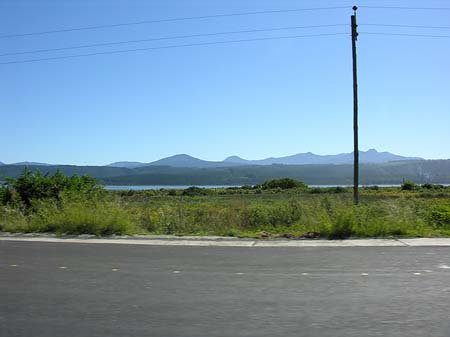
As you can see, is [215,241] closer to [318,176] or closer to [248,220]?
[248,220]

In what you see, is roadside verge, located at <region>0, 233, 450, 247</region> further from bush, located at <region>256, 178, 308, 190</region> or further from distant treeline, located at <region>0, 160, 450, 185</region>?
distant treeline, located at <region>0, 160, 450, 185</region>

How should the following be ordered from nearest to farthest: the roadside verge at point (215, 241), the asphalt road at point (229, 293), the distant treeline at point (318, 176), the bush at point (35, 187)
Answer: the asphalt road at point (229, 293) → the roadside verge at point (215, 241) → the bush at point (35, 187) → the distant treeline at point (318, 176)

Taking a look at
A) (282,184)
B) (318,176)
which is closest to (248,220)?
(282,184)

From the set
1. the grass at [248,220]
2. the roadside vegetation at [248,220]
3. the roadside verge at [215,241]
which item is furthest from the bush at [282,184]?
the roadside verge at [215,241]

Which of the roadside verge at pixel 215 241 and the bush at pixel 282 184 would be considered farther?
the bush at pixel 282 184

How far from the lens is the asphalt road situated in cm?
546

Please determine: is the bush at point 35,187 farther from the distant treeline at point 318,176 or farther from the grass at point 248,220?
the distant treeline at point 318,176

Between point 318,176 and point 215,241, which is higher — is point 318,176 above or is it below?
above

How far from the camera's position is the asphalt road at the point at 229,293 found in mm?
5461

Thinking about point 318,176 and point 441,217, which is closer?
point 441,217

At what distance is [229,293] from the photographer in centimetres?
704

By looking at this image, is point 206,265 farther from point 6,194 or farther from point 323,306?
point 6,194

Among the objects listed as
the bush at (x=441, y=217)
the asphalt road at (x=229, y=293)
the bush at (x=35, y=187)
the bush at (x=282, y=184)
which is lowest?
the bush at (x=282, y=184)

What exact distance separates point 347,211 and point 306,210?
239 centimetres
